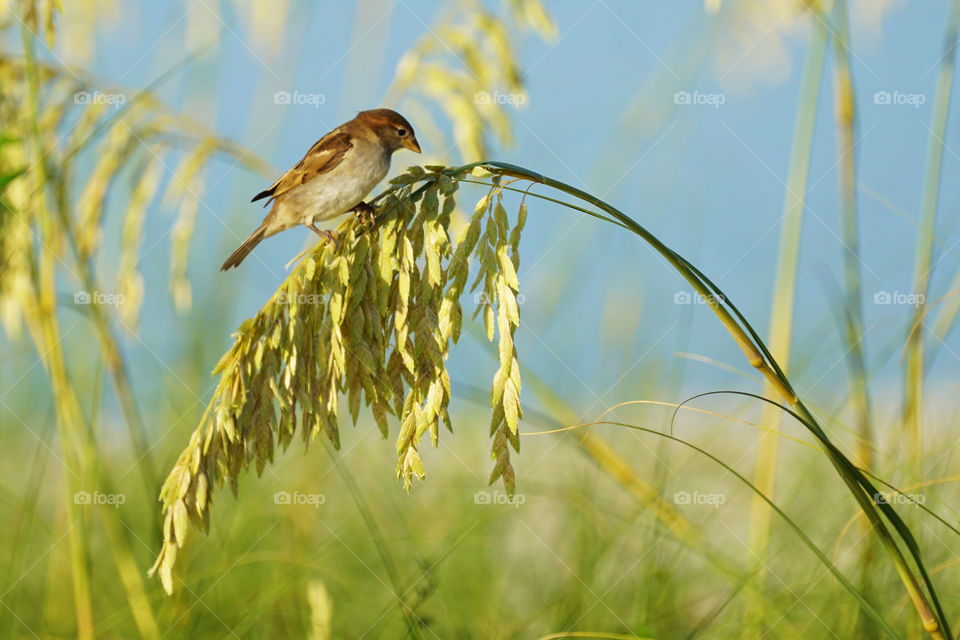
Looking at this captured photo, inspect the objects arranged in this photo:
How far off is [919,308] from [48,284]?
2070 millimetres

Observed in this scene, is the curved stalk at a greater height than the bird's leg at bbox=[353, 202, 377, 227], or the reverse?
the bird's leg at bbox=[353, 202, 377, 227]

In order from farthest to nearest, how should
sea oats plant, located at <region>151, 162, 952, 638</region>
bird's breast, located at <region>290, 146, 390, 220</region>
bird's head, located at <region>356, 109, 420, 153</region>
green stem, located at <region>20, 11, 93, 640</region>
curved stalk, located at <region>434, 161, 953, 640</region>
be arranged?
bird's head, located at <region>356, 109, 420, 153</region> < bird's breast, located at <region>290, 146, 390, 220</region> < green stem, located at <region>20, 11, 93, 640</region> < sea oats plant, located at <region>151, 162, 952, 638</region> < curved stalk, located at <region>434, 161, 953, 640</region>

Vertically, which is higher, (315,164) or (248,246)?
(315,164)

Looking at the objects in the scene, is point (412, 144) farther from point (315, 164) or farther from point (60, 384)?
point (60, 384)

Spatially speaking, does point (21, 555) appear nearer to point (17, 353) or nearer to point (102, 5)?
point (17, 353)

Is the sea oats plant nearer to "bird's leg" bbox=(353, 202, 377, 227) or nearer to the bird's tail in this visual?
"bird's leg" bbox=(353, 202, 377, 227)

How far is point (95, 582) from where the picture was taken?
2.65 m

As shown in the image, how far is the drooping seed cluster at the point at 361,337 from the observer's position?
1.40m

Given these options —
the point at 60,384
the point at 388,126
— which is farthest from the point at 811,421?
the point at 60,384

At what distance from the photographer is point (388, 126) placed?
2.31 m

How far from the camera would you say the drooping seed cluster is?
1400 mm

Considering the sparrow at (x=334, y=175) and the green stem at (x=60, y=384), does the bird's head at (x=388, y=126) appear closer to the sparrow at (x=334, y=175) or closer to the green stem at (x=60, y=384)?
the sparrow at (x=334, y=175)

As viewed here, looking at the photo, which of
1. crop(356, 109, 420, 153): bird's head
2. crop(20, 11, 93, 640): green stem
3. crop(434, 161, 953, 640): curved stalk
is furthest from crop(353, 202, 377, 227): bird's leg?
crop(20, 11, 93, 640): green stem

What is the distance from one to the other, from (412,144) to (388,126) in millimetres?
108
